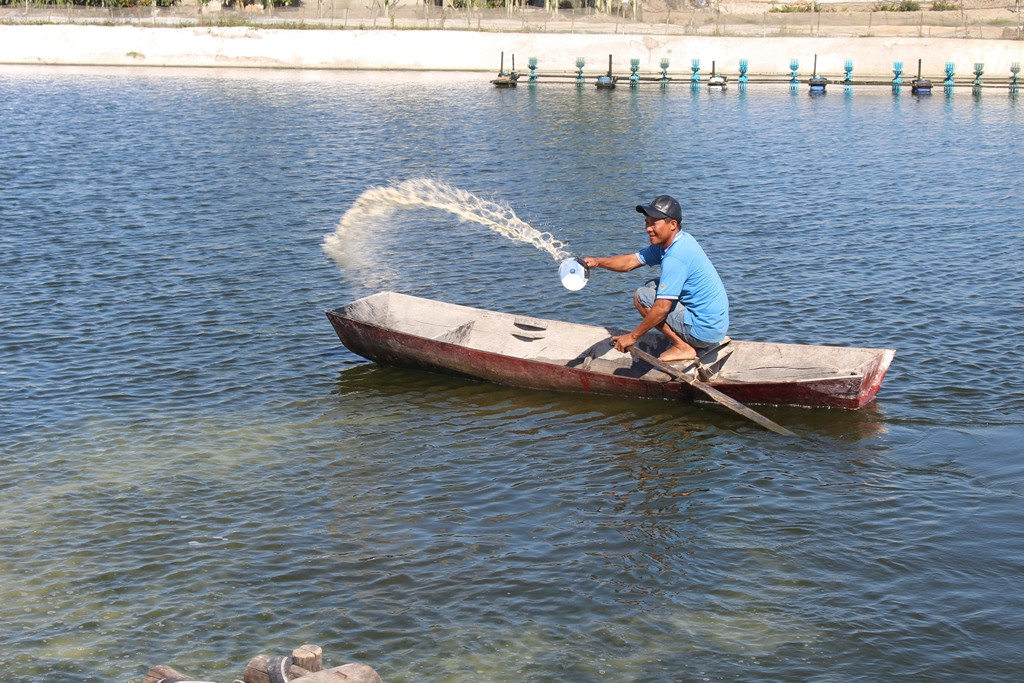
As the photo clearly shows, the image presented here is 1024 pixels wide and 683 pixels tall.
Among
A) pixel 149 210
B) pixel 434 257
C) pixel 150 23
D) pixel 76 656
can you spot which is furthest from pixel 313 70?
pixel 76 656

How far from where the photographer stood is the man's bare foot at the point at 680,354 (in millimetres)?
14266

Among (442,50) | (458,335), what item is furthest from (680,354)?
(442,50)

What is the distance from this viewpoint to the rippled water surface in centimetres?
941

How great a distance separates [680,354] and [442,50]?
54712mm

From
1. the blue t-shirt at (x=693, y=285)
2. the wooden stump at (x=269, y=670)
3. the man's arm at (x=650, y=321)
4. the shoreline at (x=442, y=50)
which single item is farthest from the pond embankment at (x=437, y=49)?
the wooden stump at (x=269, y=670)

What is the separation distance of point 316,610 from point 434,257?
45.2 feet

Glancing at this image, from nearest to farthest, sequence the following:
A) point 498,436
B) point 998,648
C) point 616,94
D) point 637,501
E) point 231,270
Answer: point 998,648
point 637,501
point 498,436
point 231,270
point 616,94

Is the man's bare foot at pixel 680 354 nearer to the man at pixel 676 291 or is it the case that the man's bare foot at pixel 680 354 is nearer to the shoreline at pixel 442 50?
the man at pixel 676 291

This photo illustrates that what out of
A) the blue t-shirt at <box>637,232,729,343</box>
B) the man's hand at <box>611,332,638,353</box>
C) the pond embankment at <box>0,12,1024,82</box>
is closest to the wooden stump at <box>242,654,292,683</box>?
the man's hand at <box>611,332,638,353</box>

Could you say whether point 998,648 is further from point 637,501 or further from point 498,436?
point 498,436

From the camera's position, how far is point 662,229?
1354cm

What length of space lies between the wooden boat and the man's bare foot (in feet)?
0.39

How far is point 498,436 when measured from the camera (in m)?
13.9

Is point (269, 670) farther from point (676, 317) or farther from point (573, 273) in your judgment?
point (676, 317)
